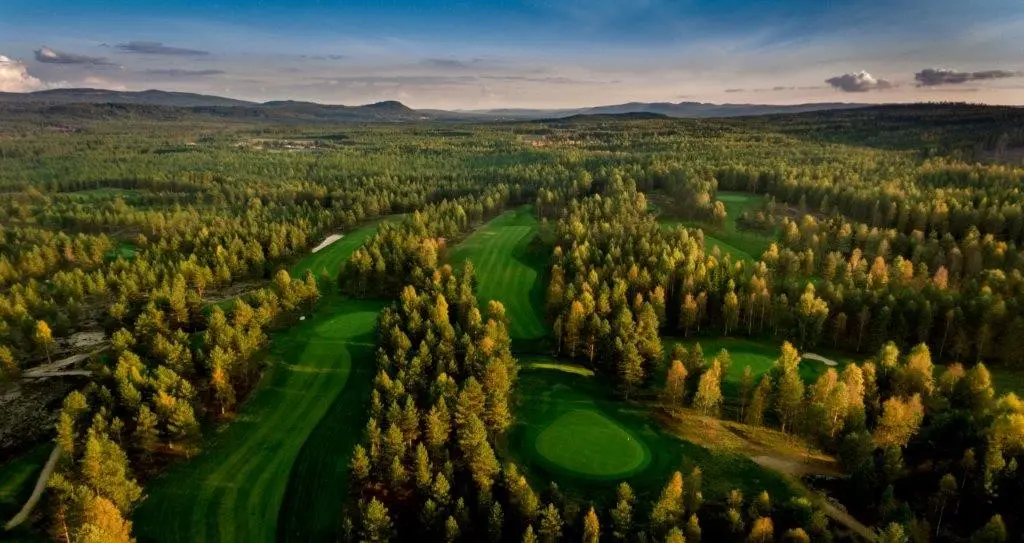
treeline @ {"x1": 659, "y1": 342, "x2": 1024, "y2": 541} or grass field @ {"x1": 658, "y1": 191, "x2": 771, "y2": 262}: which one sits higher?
grass field @ {"x1": 658, "y1": 191, "x2": 771, "y2": 262}

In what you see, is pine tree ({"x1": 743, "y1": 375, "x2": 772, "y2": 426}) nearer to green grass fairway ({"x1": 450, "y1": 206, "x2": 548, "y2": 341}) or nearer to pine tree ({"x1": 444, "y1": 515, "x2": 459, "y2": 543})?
pine tree ({"x1": 444, "y1": 515, "x2": 459, "y2": 543})

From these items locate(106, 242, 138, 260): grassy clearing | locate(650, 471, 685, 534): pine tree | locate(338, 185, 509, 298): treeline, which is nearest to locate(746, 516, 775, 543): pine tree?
locate(650, 471, 685, 534): pine tree

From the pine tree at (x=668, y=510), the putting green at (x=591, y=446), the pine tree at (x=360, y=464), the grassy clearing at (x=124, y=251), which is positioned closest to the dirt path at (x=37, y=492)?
the pine tree at (x=360, y=464)

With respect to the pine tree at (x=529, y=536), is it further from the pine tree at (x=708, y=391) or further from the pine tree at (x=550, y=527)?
the pine tree at (x=708, y=391)

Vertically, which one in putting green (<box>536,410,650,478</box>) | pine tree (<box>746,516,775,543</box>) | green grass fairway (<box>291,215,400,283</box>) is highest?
green grass fairway (<box>291,215,400,283</box>)

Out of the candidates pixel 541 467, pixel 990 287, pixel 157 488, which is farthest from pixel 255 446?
pixel 990 287

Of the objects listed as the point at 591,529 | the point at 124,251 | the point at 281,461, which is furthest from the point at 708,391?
the point at 124,251

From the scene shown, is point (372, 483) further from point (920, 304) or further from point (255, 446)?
point (920, 304)
